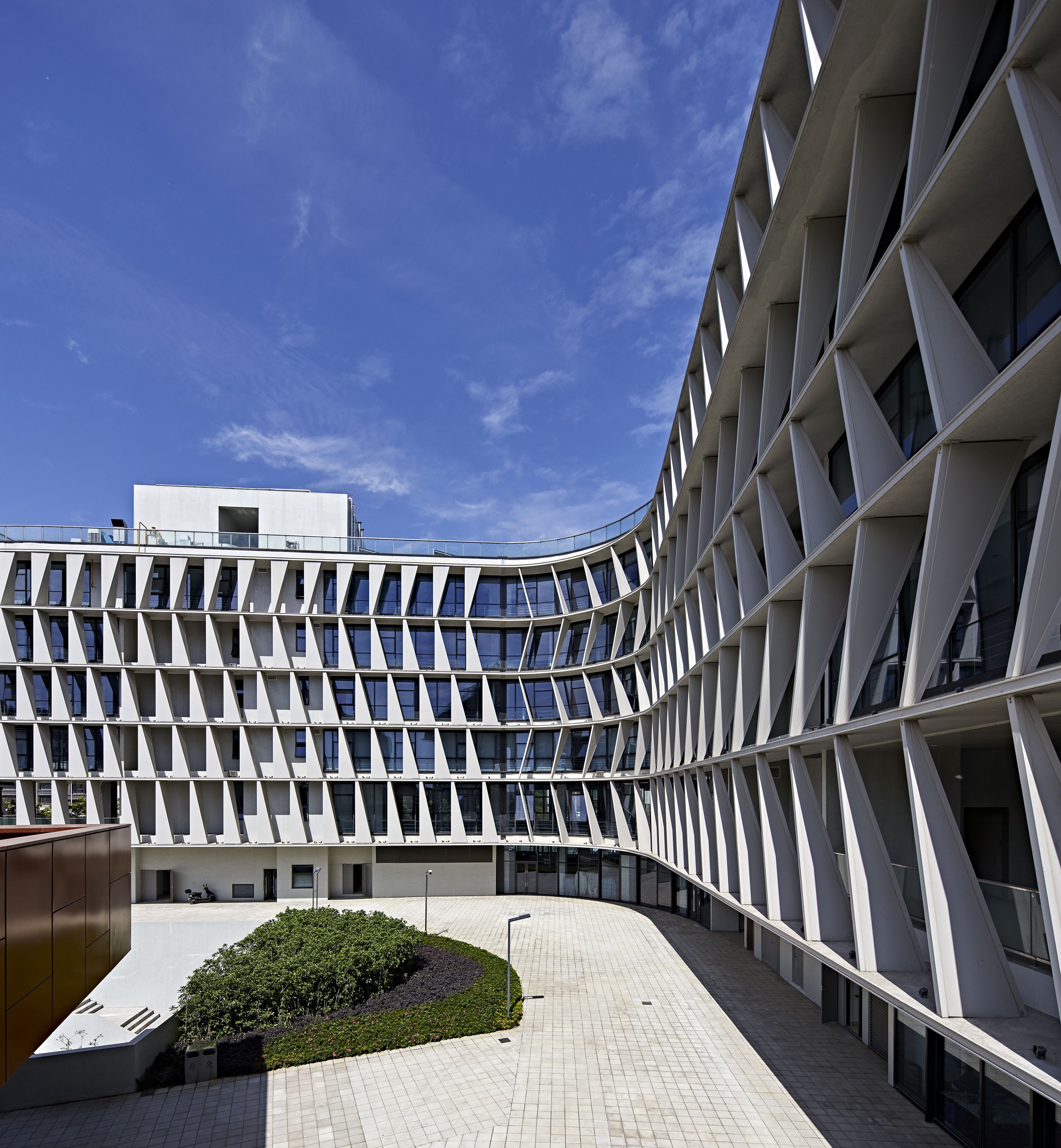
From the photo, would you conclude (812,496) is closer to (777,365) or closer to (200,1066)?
(777,365)

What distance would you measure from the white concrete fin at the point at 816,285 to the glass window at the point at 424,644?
3069 cm

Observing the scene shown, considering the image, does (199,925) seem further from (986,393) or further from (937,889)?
(986,393)

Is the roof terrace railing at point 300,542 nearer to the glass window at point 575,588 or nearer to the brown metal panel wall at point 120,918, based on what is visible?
the glass window at point 575,588

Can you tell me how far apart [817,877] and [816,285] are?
32.0 feet

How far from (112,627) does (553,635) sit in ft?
74.1

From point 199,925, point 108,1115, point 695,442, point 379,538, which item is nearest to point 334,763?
point 379,538

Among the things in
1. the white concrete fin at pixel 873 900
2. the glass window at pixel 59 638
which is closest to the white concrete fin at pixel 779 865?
the white concrete fin at pixel 873 900

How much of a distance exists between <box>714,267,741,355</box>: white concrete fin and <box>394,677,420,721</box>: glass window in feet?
88.9

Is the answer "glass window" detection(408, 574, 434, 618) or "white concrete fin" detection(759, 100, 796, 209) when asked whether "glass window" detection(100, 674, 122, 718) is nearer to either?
"glass window" detection(408, 574, 434, 618)

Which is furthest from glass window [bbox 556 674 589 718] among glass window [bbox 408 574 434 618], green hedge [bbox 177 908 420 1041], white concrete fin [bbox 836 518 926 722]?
white concrete fin [bbox 836 518 926 722]

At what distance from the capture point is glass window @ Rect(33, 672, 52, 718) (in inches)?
1527

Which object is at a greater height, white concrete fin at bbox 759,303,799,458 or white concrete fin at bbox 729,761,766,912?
white concrete fin at bbox 759,303,799,458

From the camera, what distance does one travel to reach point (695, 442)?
21.4m

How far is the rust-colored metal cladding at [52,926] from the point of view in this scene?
313 inches
